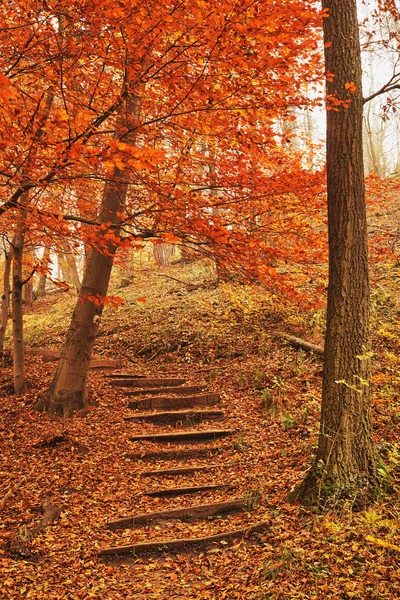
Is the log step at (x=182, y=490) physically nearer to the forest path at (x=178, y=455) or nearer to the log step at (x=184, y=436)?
the forest path at (x=178, y=455)

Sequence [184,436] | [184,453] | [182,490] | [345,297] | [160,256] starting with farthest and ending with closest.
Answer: [160,256], [184,436], [184,453], [182,490], [345,297]

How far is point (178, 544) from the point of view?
504 centimetres

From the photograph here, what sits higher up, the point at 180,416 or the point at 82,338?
the point at 82,338

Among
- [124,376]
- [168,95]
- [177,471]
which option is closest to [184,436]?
[177,471]

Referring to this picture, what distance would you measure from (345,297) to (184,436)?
12.7 feet

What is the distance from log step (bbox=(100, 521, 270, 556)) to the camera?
16.3ft

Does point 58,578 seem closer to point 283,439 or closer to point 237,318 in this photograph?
point 283,439

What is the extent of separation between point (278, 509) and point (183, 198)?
455 cm

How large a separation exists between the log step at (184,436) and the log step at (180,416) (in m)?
0.51

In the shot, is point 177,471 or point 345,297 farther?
point 177,471

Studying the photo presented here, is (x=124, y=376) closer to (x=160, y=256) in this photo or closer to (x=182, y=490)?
(x=182, y=490)

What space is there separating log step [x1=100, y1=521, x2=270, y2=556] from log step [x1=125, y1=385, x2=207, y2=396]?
4.12 meters

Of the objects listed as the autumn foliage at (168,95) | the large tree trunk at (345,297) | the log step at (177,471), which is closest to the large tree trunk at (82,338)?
the autumn foliage at (168,95)

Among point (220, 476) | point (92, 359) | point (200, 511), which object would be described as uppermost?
point (92, 359)
